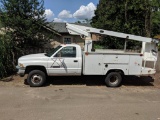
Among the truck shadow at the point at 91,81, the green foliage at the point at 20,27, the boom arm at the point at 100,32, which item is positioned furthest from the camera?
the green foliage at the point at 20,27

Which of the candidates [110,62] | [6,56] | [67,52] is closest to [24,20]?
[6,56]

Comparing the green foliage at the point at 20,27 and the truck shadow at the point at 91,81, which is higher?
the green foliage at the point at 20,27

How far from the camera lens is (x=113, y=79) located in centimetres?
1009

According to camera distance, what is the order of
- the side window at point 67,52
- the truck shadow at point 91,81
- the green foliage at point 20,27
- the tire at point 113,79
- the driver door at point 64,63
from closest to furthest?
the driver door at point 64,63, the side window at point 67,52, the tire at point 113,79, the truck shadow at point 91,81, the green foliage at point 20,27

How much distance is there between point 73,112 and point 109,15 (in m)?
14.5

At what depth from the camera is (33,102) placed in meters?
7.28

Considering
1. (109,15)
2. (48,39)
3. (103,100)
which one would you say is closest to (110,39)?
(109,15)

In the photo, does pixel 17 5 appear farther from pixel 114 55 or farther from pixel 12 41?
pixel 114 55

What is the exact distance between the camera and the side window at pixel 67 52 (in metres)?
9.69

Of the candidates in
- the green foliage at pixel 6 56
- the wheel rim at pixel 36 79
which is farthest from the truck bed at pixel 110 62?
the green foliage at pixel 6 56

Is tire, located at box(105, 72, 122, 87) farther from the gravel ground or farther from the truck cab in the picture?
the truck cab

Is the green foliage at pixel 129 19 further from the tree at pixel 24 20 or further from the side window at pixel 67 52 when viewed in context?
the side window at pixel 67 52

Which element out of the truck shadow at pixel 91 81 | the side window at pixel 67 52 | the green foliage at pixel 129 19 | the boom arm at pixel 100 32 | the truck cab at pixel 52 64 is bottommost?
the truck shadow at pixel 91 81

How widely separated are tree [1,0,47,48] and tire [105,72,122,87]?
555 cm
